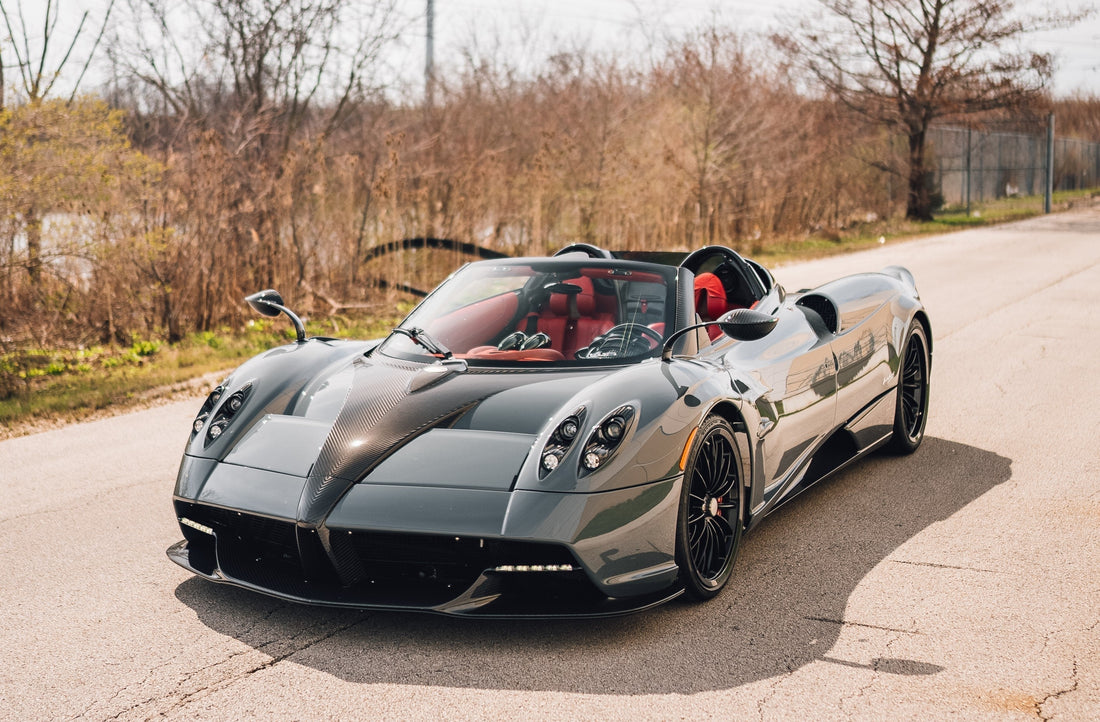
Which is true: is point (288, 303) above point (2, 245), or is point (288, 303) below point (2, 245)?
below

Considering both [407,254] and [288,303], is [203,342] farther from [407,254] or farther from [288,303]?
[407,254]

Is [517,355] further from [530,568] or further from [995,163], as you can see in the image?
[995,163]

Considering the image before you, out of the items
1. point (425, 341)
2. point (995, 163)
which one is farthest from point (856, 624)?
point (995, 163)

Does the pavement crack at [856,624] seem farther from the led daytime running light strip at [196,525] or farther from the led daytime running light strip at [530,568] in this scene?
the led daytime running light strip at [196,525]

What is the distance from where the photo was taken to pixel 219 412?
14.7 ft

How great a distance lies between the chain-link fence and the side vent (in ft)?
103

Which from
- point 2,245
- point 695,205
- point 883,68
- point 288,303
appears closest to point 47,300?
point 2,245

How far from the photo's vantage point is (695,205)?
2156 centimetres

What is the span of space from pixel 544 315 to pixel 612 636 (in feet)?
6.02

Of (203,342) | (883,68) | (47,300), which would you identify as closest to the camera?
(47,300)

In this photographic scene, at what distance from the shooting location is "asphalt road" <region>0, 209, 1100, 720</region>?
10.6 ft

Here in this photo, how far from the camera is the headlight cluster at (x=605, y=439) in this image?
3.69 metres

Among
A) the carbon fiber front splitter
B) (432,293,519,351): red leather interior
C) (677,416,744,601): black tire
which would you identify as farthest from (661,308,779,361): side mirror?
(432,293,519,351): red leather interior

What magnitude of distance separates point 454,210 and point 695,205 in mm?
8420
